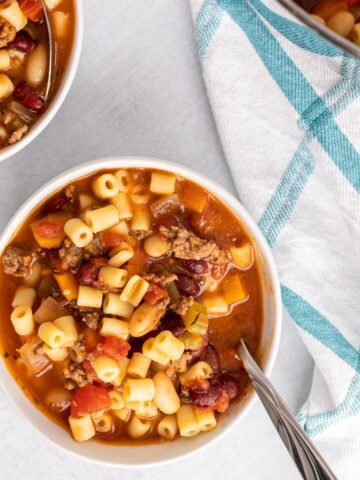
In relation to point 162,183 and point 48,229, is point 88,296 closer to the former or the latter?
point 48,229

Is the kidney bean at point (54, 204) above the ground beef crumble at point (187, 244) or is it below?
above

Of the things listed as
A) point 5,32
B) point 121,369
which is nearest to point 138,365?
point 121,369

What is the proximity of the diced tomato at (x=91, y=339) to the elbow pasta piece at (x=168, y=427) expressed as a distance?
369mm

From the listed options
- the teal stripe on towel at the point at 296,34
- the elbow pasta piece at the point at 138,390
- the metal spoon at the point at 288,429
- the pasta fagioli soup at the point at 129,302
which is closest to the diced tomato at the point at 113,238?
the pasta fagioli soup at the point at 129,302

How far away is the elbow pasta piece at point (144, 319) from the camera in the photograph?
2.44m

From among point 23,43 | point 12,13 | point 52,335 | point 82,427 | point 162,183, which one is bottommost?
point 82,427

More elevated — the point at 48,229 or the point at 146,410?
the point at 48,229

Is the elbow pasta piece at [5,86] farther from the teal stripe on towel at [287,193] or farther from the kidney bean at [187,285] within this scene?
the teal stripe on towel at [287,193]

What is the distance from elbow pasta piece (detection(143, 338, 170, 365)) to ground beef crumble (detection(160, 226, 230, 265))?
0.29m

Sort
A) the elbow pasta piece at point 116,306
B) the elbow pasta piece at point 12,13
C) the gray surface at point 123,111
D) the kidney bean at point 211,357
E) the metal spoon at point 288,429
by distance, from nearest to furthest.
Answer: the metal spoon at point 288,429, the elbow pasta piece at point 12,13, the elbow pasta piece at point 116,306, the kidney bean at point 211,357, the gray surface at point 123,111

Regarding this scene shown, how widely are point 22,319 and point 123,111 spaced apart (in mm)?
825

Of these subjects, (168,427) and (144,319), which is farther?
(168,427)

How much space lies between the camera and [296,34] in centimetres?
256

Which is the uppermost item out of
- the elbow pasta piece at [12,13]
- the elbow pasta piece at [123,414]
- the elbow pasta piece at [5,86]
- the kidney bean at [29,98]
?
the elbow pasta piece at [12,13]
